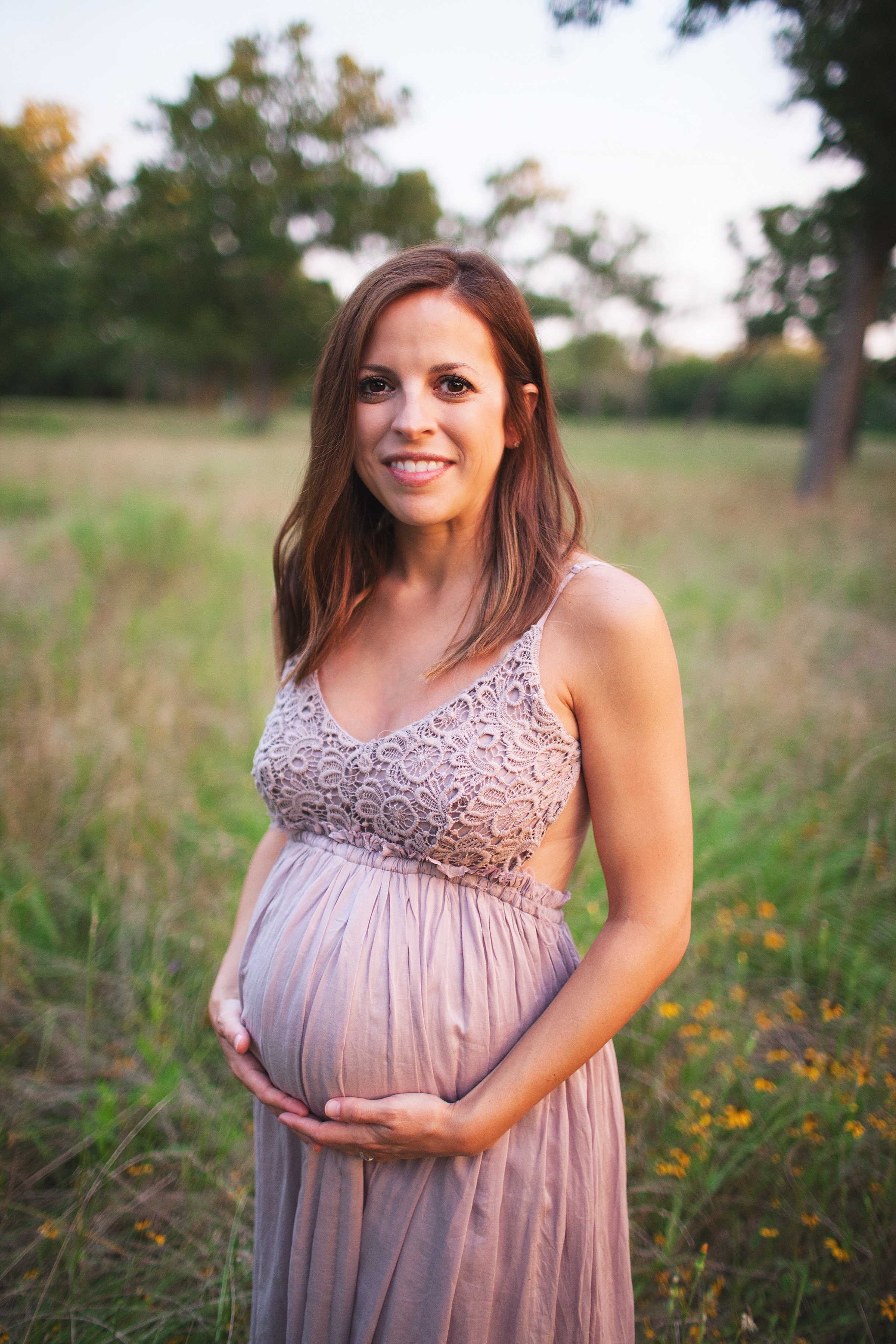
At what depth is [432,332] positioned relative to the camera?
1.21 meters

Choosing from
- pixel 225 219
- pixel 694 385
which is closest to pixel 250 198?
pixel 225 219

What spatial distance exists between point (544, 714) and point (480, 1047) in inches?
20.7

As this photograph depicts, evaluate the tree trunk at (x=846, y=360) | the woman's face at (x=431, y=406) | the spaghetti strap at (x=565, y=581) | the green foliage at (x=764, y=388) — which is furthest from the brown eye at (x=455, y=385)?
the green foliage at (x=764, y=388)

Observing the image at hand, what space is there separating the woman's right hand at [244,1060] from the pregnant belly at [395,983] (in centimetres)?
2

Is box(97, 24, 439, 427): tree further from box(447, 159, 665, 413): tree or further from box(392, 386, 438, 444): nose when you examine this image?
box(392, 386, 438, 444): nose

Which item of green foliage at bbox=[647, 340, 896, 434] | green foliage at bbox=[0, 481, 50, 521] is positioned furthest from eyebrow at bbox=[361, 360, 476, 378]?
A: green foliage at bbox=[647, 340, 896, 434]

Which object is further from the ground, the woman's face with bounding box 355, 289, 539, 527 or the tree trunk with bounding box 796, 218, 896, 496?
the tree trunk with bounding box 796, 218, 896, 496

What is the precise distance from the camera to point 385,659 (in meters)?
1.38

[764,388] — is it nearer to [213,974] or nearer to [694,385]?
[694,385]

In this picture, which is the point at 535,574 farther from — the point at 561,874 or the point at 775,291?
the point at 775,291

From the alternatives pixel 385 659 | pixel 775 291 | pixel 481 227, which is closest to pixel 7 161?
pixel 481 227

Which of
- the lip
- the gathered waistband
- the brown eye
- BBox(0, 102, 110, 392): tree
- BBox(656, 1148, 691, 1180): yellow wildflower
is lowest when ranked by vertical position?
BBox(656, 1148, 691, 1180): yellow wildflower

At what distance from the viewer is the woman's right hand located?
1186 millimetres

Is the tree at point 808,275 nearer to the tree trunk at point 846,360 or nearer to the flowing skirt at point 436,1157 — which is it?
the tree trunk at point 846,360
